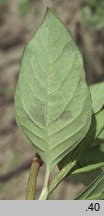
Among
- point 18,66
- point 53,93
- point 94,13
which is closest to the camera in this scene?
point 53,93

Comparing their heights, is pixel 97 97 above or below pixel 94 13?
above

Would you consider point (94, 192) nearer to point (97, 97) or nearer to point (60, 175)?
point (60, 175)

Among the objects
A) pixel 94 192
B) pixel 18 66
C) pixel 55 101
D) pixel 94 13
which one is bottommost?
pixel 18 66

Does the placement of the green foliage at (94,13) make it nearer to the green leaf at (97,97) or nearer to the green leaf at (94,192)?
the green leaf at (97,97)

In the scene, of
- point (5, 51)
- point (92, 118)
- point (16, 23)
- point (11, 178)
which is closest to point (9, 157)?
point (11, 178)

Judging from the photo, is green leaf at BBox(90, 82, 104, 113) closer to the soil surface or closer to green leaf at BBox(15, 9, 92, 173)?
green leaf at BBox(15, 9, 92, 173)

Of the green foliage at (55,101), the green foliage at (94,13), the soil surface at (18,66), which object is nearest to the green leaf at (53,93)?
the green foliage at (55,101)

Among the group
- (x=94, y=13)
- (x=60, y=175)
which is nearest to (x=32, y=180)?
(x=60, y=175)

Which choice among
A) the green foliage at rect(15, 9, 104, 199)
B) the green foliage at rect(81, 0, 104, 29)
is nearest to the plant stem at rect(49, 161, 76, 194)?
the green foliage at rect(15, 9, 104, 199)
